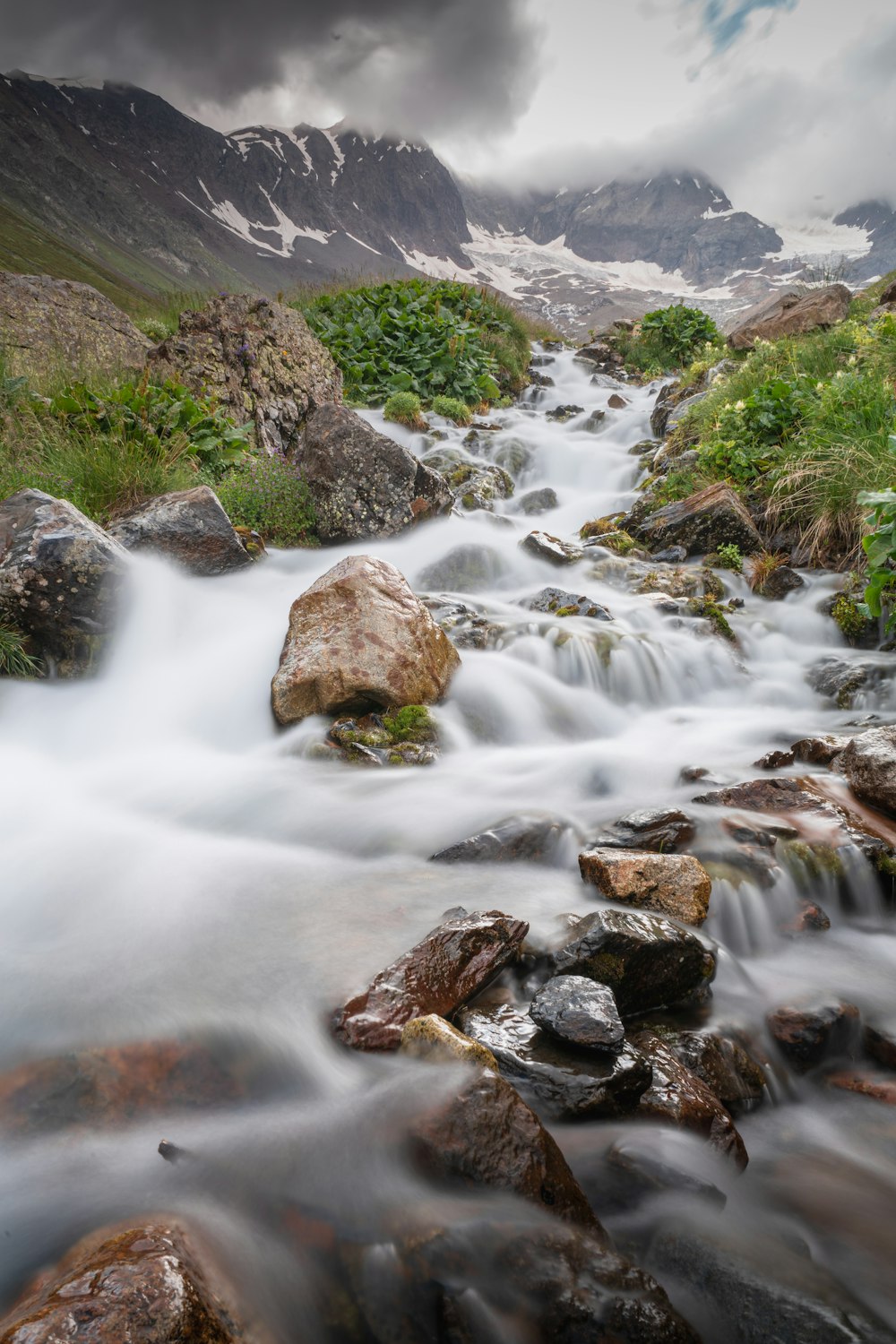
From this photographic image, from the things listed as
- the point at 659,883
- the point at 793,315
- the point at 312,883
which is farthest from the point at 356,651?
the point at 793,315

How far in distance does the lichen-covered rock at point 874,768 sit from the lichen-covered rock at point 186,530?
5654 millimetres

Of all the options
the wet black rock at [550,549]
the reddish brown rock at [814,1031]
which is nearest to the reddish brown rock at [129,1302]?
the reddish brown rock at [814,1031]

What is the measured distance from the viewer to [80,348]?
9.05 m

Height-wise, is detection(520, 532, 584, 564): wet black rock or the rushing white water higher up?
detection(520, 532, 584, 564): wet black rock

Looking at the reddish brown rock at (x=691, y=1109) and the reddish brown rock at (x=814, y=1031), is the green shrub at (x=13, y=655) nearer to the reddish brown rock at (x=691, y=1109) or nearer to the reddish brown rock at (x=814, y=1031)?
the reddish brown rock at (x=691, y=1109)

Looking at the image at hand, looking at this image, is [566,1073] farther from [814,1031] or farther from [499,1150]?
[814,1031]

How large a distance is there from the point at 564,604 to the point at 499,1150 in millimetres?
5842

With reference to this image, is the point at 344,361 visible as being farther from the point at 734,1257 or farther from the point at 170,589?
the point at 734,1257

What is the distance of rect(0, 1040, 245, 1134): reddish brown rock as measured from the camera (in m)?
1.97

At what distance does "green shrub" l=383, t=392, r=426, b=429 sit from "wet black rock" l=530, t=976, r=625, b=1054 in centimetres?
1160

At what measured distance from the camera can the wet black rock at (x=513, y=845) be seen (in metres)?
3.64

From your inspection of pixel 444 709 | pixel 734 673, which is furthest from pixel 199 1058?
pixel 734 673

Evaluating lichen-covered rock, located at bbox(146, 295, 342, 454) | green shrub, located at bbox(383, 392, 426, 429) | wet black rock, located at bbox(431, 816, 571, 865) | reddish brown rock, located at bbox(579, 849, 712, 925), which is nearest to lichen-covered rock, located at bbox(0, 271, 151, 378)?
lichen-covered rock, located at bbox(146, 295, 342, 454)

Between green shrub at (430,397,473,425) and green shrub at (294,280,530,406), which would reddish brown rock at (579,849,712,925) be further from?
green shrub at (294,280,530,406)
